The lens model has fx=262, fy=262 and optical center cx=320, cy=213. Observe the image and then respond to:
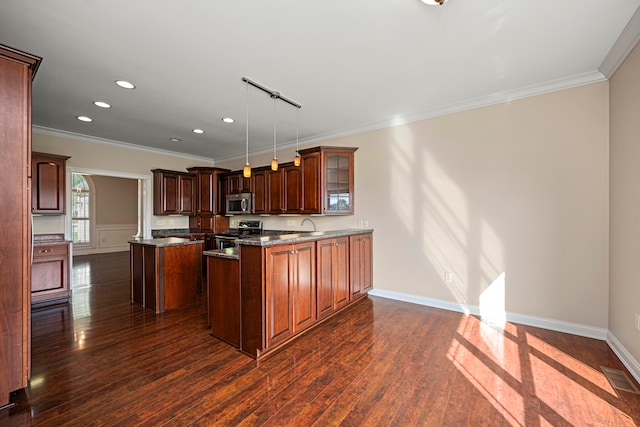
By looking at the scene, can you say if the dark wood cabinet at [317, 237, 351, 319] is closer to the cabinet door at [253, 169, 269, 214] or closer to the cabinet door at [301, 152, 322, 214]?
the cabinet door at [301, 152, 322, 214]

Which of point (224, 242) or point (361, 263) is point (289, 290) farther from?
point (224, 242)

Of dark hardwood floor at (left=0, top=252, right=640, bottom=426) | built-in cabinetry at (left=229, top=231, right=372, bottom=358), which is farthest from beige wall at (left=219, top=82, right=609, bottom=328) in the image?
built-in cabinetry at (left=229, top=231, right=372, bottom=358)

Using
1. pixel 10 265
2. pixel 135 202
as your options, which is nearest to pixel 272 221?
pixel 10 265

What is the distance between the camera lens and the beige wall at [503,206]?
272 cm

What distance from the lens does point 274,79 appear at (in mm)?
2822

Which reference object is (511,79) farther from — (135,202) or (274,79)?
(135,202)

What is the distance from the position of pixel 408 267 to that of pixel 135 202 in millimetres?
9662

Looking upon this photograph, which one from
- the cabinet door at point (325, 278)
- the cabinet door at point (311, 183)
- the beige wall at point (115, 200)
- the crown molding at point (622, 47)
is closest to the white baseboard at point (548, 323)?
the cabinet door at point (325, 278)

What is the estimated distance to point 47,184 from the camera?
4.00 m

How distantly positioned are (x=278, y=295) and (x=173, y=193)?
442cm

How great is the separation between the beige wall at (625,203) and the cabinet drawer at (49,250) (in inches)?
257

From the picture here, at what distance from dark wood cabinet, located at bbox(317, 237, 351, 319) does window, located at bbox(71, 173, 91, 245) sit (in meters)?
8.80

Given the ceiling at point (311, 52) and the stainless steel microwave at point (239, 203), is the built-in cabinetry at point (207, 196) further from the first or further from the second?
the ceiling at point (311, 52)

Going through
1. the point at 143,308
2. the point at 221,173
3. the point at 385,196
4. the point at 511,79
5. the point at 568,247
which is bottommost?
the point at 143,308
